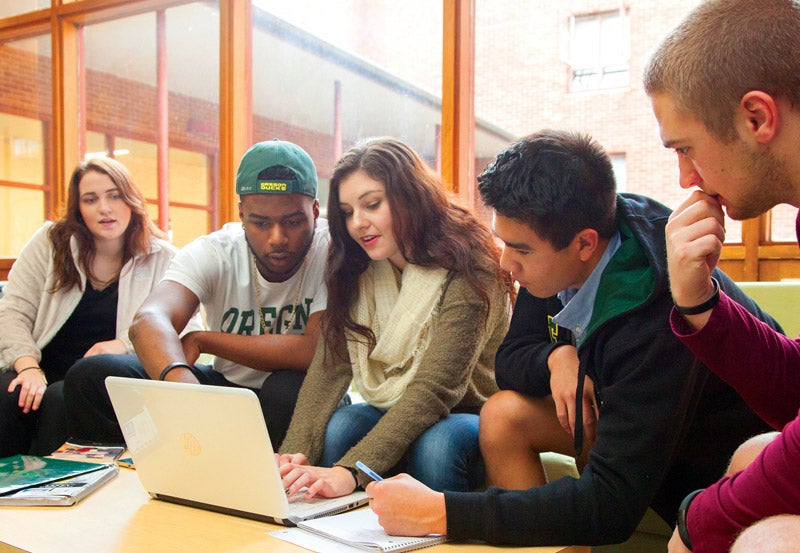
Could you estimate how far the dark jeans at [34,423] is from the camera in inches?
92.8

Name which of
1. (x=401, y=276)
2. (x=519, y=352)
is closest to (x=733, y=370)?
(x=519, y=352)

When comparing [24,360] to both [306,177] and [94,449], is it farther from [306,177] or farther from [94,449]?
[306,177]

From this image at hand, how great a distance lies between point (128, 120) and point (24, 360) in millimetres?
2669

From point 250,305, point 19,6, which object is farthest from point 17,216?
point 250,305

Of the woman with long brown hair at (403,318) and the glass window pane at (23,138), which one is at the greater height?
the glass window pane at (23,138)

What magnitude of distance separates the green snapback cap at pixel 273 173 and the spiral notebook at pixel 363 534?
1.05 m

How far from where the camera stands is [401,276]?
1952 millimetres

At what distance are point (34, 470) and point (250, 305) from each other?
804 millimetres

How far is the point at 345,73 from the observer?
3.74 m

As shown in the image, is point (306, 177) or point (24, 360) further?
point (24, 360)

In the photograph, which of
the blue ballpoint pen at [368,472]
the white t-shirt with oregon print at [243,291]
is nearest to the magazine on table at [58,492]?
the blue ballpoint pen at [368,472]

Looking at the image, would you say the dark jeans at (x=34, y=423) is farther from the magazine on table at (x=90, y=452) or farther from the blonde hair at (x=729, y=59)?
the blonde hair at (x=729, y=59)

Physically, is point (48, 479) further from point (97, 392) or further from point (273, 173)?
point (273, 173)

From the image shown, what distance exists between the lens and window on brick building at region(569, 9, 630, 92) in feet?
10.2
